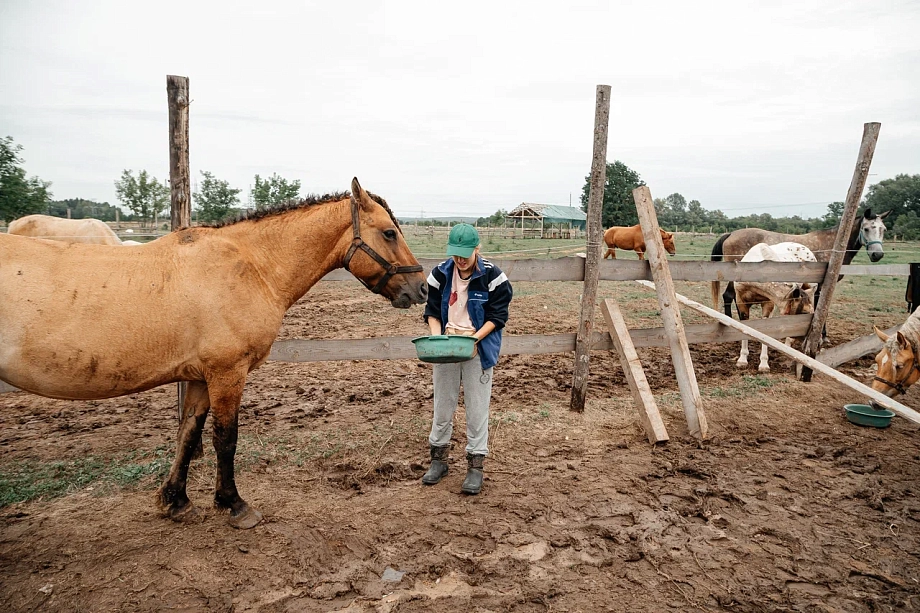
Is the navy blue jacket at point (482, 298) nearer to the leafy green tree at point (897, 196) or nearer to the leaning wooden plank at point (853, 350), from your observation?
the leaning wooden plank at point (853, 350)

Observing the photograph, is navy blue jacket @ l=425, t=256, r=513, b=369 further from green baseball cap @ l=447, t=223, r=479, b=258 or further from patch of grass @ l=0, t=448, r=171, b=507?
patch of grass @ l=0, t=448, r=171, b=507

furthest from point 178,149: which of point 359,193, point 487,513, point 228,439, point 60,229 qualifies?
point 60,229

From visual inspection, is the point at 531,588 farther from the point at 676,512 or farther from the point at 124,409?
the point at 124,409

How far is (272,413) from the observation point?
17.7 ft

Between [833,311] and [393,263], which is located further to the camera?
→ [833,311]

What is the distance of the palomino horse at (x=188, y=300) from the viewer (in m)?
2.76

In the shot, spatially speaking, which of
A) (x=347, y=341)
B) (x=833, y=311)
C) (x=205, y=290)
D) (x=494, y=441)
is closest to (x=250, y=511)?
(x=205, y=290)

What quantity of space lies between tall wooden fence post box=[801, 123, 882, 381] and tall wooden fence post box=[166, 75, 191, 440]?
6.92 metres

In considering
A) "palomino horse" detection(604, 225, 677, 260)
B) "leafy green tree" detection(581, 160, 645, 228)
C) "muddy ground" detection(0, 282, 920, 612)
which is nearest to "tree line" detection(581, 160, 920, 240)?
"leafy green tree" detection(581, 160, 645, 228)

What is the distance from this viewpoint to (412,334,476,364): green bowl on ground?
10.9 feet

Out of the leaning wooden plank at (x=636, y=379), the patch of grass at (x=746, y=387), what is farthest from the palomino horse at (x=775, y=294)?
the leaning wooden plank at (x=636, y=379)

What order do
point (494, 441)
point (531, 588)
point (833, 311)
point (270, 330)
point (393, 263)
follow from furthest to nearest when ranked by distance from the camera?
point (833, 311), point (494, 441), point (393, 263), point (270, 330), point (531, 588)

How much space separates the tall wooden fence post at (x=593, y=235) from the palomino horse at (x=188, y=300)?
2.22 meters

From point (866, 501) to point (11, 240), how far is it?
573 centimetres
